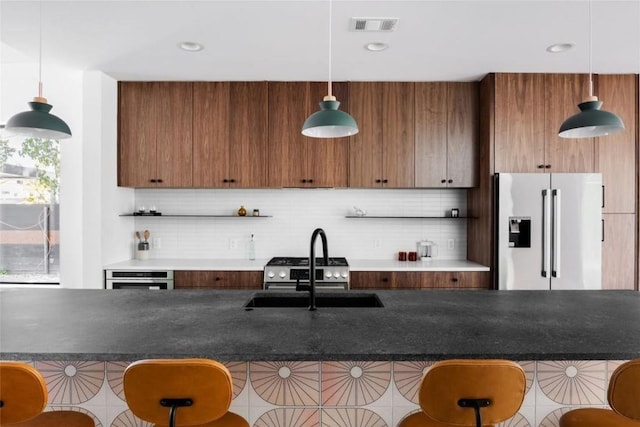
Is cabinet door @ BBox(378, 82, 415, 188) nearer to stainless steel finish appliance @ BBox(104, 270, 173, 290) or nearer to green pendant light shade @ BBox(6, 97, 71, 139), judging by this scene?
stainless steel finish appliance @ BBox(104, 270, 173, 290)

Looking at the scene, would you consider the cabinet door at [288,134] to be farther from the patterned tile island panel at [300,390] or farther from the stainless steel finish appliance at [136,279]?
the patterned tile island panel at [300,390]

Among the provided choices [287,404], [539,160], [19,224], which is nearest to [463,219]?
[539,160]

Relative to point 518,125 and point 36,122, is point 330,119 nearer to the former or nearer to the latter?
point 36,122

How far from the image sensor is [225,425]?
57.8 inches

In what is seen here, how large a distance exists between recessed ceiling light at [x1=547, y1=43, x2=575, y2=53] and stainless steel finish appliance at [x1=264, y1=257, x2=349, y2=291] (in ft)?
8.04

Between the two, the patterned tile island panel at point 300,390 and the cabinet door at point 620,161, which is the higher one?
the cabinet door at point 620,161

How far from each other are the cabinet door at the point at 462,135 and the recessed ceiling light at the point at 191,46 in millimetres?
2370

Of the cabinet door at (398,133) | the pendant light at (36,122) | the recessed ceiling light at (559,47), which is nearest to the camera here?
the pendant light at (36,122)

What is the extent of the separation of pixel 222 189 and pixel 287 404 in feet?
10.0

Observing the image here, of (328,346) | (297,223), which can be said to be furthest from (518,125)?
(328,346)

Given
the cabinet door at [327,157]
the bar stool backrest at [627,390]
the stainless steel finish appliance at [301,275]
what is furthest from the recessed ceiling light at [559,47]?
the bar stool backrest at [627,390]

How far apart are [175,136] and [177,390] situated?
3.24 m

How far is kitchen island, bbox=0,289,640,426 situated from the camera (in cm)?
142

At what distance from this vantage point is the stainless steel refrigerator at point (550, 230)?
141 inches
